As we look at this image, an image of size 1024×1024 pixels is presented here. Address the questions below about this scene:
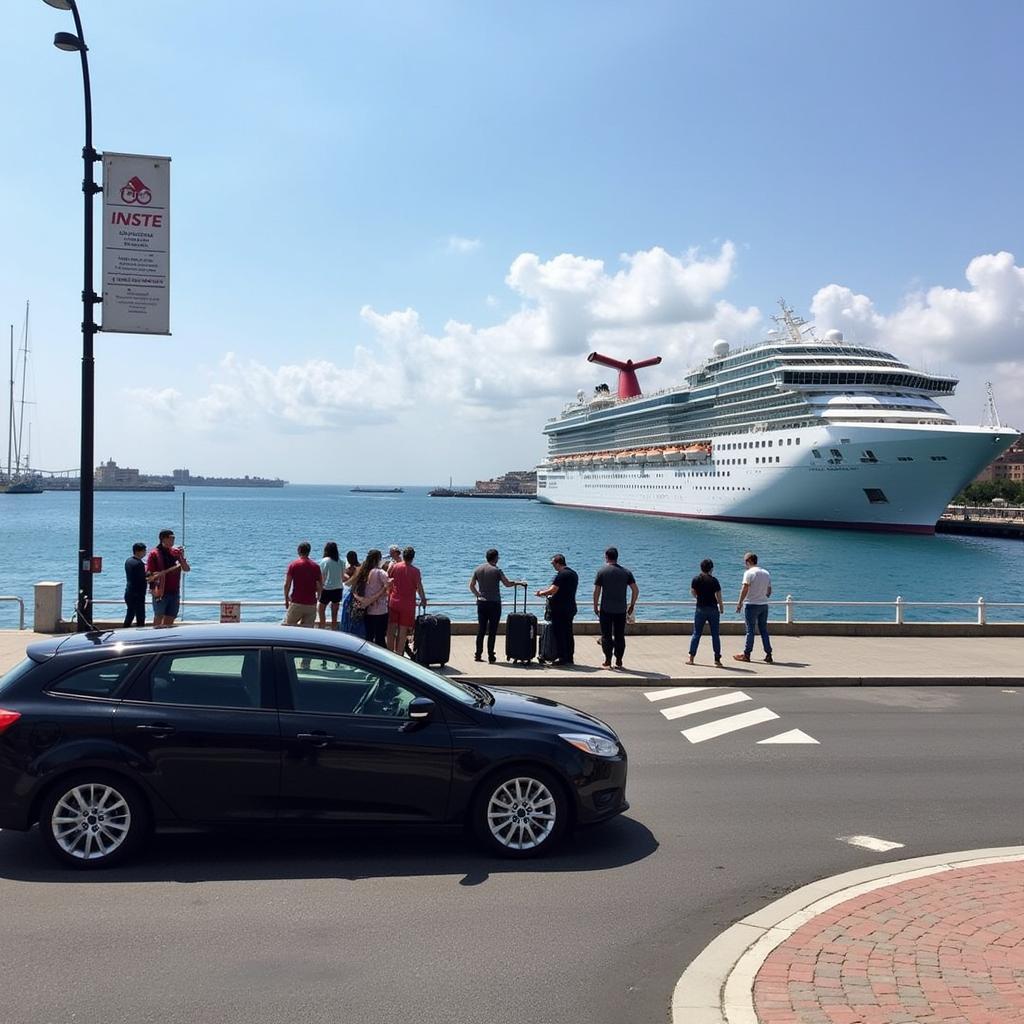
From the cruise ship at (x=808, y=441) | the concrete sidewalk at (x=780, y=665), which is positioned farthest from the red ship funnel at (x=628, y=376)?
the concrete sidewalk at (x=780, y=665)

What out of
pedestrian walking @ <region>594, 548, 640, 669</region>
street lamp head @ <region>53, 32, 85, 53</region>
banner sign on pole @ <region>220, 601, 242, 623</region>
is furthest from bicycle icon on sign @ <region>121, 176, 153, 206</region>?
pedestrian walking @ <region>594, 548, 640, 669</region>

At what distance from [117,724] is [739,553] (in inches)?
2178

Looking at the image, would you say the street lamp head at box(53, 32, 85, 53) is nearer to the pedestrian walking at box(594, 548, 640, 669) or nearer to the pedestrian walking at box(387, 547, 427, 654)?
the pedestrian walking at box(387, 547, 427, 654)

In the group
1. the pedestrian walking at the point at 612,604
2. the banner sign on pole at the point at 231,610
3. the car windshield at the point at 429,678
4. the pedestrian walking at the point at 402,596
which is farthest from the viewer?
the banner sign on pole at the point at 231,610

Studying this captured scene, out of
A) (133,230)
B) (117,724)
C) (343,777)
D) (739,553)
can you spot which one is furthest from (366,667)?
(739,553)

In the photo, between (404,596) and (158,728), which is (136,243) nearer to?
(404,596)

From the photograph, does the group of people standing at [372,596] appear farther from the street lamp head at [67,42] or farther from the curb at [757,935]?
the curb at [757,935]

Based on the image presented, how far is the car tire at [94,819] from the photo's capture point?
580cm

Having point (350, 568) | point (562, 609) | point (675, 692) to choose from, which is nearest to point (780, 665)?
point (675, 692)

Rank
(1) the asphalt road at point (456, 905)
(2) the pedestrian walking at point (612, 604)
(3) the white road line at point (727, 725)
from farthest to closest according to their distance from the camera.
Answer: (2) the pedestrian walking at point (612, 604)
(3) the white road line at point (727, 725)
(1) the asphalt road at point (456, 905)

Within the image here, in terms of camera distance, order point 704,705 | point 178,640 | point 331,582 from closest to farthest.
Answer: point 178,640, point 704,705, point 331,582

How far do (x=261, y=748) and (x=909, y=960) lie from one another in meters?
3.65

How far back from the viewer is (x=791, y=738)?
987 cm

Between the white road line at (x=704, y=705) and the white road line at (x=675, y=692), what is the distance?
1.22ft
